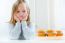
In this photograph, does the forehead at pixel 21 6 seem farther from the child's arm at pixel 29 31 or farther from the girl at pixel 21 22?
the child's arm at pixel 29 31

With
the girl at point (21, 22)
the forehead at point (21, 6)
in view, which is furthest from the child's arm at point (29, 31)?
the forehead at point (21, 6)

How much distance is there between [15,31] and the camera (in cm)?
101

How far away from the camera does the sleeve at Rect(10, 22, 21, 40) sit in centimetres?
101

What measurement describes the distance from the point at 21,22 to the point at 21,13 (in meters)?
0.07

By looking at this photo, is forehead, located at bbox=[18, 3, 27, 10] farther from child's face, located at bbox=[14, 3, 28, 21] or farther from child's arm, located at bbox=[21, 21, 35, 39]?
child's arm, located at bbox=[21, 21, 35, 39]

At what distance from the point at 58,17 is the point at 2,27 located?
42 centimetres

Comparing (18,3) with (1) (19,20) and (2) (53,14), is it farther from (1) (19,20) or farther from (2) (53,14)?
(2) (53,14)

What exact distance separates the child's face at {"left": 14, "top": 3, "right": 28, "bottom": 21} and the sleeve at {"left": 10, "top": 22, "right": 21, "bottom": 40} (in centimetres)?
5

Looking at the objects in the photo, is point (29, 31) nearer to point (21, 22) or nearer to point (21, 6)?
point (21, 22)

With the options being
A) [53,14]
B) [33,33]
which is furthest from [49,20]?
[33,33]

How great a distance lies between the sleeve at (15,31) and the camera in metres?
1.01

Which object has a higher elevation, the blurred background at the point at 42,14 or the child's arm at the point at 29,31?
the blurred background at the point at 42,14

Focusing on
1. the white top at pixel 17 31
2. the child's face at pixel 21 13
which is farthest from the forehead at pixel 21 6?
the white top at pixel 17 31

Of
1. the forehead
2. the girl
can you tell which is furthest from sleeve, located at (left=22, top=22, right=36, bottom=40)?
the forehead
